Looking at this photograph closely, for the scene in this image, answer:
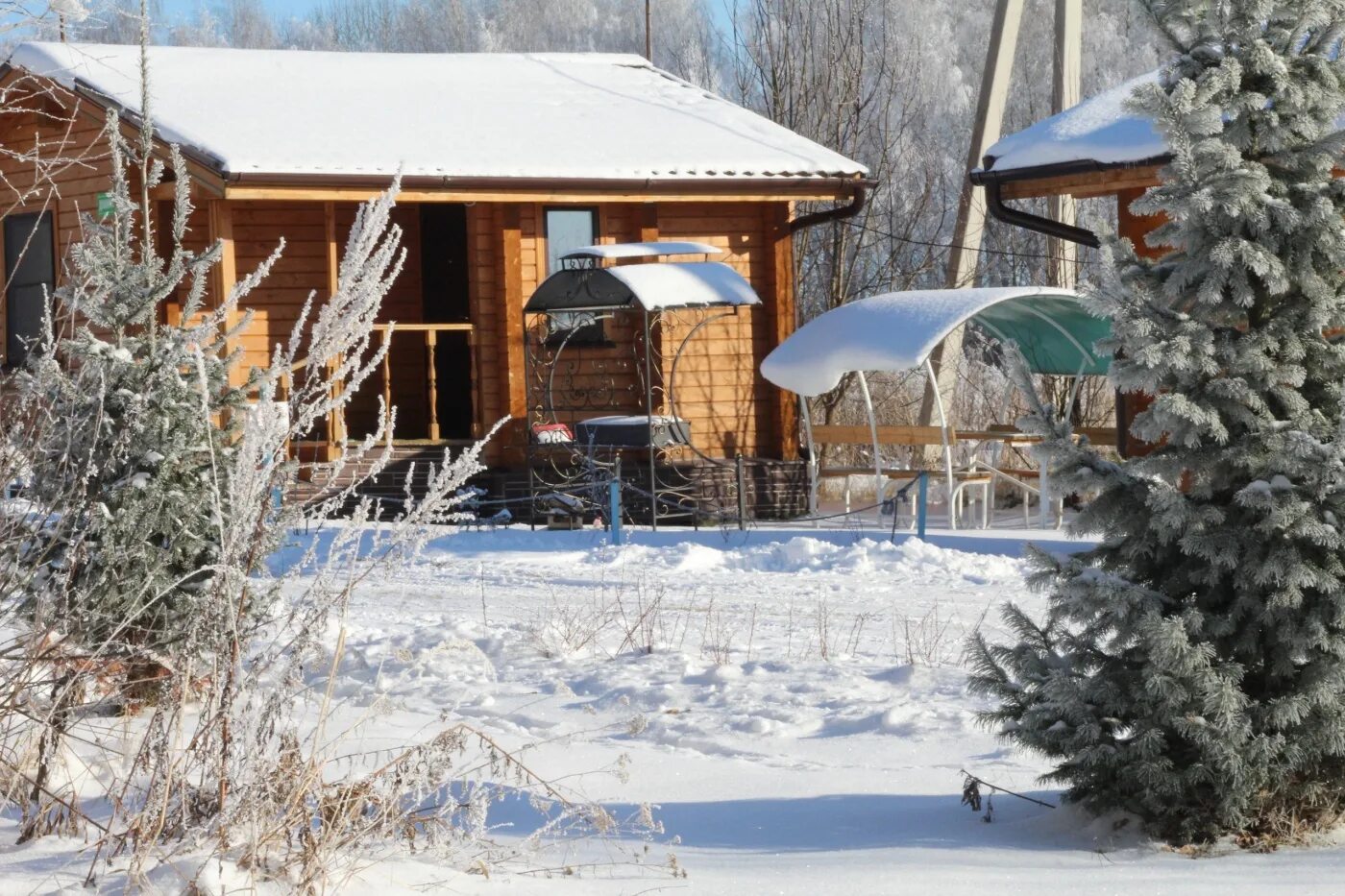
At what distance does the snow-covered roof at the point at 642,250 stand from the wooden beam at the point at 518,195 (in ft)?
1.84

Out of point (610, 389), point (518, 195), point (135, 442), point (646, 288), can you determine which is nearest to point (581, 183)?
point (518, 195)

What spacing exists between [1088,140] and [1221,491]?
374 inches

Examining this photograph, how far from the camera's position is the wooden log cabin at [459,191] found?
1609 cm

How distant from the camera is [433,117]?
17.8 metres

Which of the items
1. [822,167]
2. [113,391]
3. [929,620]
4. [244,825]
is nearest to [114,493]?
[113,391]

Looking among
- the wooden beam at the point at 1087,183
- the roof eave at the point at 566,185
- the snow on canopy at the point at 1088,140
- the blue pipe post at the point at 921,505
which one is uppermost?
the snow on canopy at the point at 1088,140

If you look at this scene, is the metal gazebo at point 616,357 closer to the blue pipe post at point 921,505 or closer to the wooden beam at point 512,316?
the wooden beam at point 512,316

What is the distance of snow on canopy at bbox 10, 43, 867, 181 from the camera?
1599 centimetres

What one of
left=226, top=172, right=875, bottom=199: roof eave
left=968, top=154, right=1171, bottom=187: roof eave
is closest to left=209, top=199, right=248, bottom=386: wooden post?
left=226, top=172, right=875, bottom=199: roof eave

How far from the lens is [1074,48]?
62.4ft

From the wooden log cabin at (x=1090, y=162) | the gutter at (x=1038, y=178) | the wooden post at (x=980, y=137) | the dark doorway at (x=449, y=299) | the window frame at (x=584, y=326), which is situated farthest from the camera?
the dark doorway at (x=449, y=299)

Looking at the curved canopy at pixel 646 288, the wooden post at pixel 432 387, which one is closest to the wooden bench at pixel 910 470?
the curved canopy at pixel 646 288

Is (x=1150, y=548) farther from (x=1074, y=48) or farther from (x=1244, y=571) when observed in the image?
(x=1074, y=48)

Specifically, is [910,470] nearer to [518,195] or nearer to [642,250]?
[642,250]
